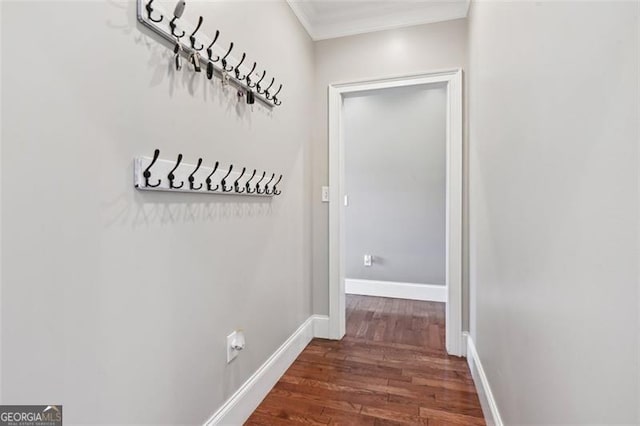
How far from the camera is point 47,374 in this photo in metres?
0.74

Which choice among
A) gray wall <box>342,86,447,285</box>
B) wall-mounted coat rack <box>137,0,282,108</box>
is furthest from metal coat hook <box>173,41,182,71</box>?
gray wall <box>342,86,447,285</box>

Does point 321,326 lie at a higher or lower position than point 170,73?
lower

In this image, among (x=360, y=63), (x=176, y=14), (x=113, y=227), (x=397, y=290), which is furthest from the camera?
(x=397, y=290)

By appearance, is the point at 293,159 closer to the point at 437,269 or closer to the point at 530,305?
the point at 530,305

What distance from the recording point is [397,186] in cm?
364

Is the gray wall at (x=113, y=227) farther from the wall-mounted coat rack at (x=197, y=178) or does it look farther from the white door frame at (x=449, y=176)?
the white door frame at (x=449, y=176)

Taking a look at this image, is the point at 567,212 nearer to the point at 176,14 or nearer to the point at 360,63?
the point at 176,14

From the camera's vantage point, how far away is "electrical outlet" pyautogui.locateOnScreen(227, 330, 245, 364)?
143 centimetres

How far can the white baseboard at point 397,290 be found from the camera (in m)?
3.47

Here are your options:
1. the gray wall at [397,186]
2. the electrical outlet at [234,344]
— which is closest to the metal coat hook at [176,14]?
the electrical outlet at [234,344]

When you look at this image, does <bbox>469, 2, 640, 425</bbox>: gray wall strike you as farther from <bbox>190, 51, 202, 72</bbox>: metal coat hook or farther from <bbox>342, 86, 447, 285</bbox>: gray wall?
<bbox>342, 86, 447, 285</bbox>: gray wall

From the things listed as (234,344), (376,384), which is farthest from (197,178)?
(376,384)

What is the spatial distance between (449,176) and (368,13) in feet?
4.35

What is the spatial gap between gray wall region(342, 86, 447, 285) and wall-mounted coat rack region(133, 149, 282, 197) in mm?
2182
